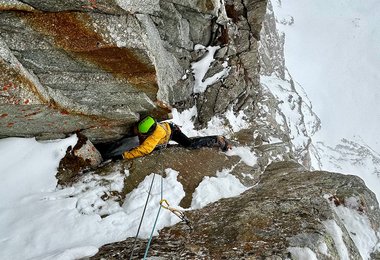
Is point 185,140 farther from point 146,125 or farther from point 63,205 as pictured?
point 63,205

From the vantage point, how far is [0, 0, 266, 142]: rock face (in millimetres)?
6637

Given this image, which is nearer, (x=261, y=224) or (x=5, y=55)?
(x=5, y=55)

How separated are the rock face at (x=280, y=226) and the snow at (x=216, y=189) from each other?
44cm

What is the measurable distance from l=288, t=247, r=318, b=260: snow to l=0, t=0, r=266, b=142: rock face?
569 cm

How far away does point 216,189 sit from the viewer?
10.4 metres

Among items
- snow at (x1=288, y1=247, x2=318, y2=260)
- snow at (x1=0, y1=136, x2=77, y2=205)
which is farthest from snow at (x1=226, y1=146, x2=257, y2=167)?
snow at (x1=0, y1=136, x2=77, y2=205)

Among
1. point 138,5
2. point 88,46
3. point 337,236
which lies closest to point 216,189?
point 337,236

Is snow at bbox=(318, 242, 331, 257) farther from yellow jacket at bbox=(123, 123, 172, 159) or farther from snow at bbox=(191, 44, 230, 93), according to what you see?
snow at bbox=(191, 44, 230, 93)

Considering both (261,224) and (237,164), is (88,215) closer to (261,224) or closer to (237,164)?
(261,224)

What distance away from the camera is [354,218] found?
28.4 feet

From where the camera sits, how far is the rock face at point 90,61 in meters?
6.64

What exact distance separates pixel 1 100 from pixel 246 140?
488 inches

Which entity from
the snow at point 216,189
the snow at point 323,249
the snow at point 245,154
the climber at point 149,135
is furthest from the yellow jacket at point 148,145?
the snow at point 323,249

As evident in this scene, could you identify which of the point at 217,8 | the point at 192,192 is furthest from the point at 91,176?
the point at 217,8
